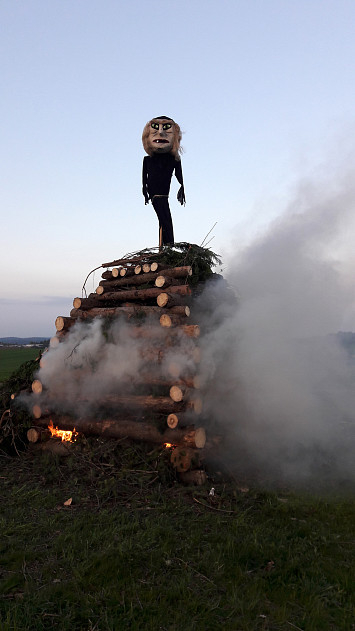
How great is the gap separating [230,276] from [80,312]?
385 cm

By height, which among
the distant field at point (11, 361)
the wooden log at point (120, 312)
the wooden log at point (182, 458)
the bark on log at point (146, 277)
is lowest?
the distant field at point (11, 361)

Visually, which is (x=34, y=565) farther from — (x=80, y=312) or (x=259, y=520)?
(x=80, y=312)

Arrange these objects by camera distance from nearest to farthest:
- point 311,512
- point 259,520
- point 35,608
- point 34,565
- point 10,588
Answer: point 35,608 → point 10,588 → point 34,565 → point 259,520 → point 311,512

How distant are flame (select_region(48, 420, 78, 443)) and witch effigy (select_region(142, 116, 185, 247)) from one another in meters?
5.63

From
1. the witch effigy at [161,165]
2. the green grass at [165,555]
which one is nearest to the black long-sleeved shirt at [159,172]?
the witch effigy at [161,165]

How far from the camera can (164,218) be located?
38.3 feet

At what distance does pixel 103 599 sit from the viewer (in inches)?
149

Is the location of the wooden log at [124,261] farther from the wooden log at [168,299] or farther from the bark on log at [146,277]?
the wooden log at [168,299]

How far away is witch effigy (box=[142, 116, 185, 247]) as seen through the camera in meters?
11.7

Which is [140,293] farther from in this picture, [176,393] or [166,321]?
[176,393]

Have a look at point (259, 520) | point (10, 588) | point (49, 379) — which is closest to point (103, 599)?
point (10, 588)

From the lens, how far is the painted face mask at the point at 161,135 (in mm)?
11641

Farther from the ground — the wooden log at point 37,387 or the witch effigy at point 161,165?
the witch effigy at point 161,165

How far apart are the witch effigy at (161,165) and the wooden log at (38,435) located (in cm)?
578
